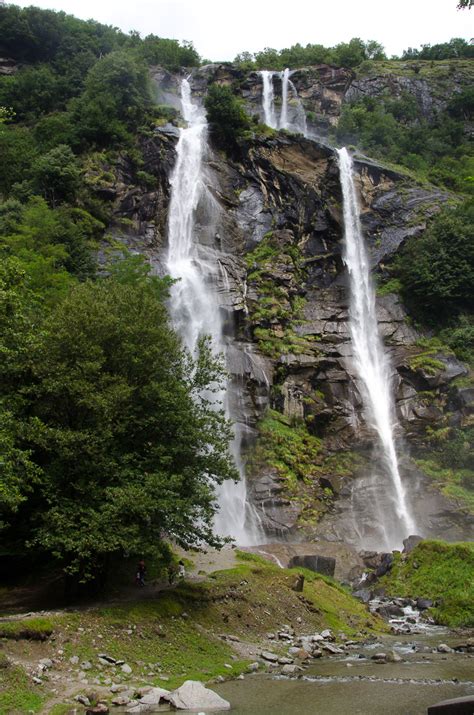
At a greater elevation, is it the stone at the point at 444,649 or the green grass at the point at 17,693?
the green grass at the point at 17,693

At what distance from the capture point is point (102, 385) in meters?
15.1

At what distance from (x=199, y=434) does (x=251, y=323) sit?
816 inches

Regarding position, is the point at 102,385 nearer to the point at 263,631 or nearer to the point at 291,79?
the point at 263,631

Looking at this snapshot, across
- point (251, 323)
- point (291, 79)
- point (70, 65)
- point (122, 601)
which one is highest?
point (291, 79)

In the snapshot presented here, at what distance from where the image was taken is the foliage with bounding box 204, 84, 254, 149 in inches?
1912

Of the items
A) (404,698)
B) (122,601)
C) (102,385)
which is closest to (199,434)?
(102,385)

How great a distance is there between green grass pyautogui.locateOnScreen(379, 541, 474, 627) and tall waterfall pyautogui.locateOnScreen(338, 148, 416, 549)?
5.92 m

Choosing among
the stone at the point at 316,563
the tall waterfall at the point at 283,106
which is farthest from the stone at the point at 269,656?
the tall waterfall at the point at 283,106

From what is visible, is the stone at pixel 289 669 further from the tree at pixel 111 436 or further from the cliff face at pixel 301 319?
the cliff face at pixel 301 319

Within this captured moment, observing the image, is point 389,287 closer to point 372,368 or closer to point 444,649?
point 372,368

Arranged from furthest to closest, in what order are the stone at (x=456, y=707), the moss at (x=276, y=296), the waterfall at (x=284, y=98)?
1. the waterfall at (x=284, y=98)
2. the moss at (x=276, y=296)
3. the stone at (x=456, y=707)

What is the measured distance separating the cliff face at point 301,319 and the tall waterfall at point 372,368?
641 mm

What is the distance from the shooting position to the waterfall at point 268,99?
61.6 meters

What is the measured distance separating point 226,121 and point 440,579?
4010 centimetres
